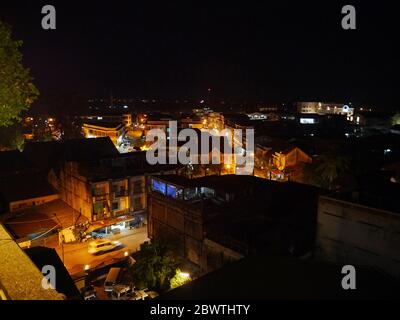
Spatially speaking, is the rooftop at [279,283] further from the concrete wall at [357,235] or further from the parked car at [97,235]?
the parked car at [97,235]

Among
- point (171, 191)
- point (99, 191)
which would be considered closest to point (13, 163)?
point (99, 191)

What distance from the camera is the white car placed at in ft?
66.8

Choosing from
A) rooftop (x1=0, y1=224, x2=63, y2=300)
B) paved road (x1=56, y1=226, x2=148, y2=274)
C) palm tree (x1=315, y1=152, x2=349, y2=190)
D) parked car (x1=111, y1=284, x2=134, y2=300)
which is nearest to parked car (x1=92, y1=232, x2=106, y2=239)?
paved road (x1=56, y1=226, x2=148, y2=274)

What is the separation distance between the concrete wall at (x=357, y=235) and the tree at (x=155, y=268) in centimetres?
606

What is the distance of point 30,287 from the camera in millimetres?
6148

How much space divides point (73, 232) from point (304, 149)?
23708mm

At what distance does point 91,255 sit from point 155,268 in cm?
738

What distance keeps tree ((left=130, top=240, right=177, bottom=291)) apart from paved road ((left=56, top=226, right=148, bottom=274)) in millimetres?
5227

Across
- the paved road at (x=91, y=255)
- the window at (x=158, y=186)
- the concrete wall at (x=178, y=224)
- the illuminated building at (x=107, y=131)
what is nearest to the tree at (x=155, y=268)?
the concrete wall at (x=178, y=224)

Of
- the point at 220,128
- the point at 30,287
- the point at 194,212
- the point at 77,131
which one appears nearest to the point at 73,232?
the point at 194,212

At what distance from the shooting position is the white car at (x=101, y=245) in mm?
20372

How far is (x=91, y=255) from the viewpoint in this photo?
19984 mm

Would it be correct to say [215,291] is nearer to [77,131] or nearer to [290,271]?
[290,271]
